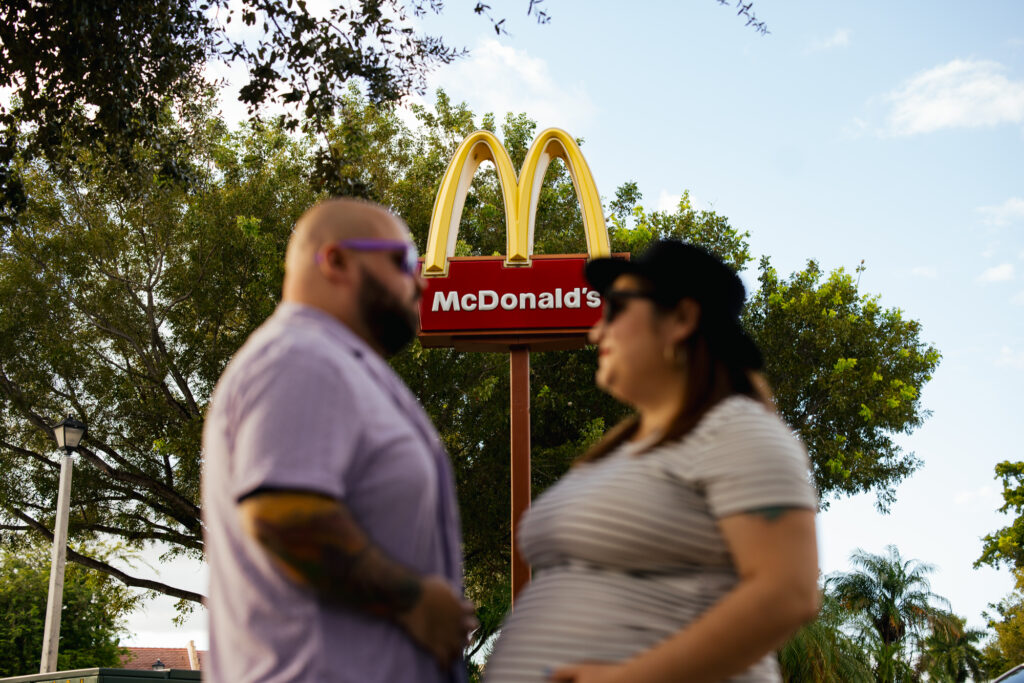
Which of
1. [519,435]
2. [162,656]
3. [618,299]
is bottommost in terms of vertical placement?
[618,299]

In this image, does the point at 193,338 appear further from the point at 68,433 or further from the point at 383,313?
the point at 383,313

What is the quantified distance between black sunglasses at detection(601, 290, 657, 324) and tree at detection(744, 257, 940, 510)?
18.8 m

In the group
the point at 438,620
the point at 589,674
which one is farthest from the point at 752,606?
the point at 438,620

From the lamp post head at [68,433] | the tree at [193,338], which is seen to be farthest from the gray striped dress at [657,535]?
the tree at [193,338]

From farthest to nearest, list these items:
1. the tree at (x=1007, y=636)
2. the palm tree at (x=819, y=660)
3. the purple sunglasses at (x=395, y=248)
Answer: the tree at (x=1007, y=636) → the palm tree at (x=819, y=660) → the purple sunglasses at (x=395, y=248)

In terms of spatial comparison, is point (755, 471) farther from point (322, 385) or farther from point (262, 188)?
point (262, 188)

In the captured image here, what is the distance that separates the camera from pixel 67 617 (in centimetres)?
2170

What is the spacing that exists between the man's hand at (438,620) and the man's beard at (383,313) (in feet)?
1.49

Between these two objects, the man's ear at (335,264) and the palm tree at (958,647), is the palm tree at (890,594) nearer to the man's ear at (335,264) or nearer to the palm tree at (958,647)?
the palm tree at (958,647)

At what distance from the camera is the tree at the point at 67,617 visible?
21.5m

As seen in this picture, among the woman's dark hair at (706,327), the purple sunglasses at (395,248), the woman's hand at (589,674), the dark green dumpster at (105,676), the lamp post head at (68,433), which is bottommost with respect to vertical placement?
the woman's hand at (589,674)

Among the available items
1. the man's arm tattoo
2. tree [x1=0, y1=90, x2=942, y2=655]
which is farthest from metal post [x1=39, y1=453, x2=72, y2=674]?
the man's arm tattoo

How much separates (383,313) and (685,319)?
0.56 metres

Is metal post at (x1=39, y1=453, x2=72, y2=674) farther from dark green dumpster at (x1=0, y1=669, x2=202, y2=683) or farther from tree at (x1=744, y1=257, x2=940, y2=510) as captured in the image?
Result: tree at (x1=744, y1=257, x2=940, y2=510)
